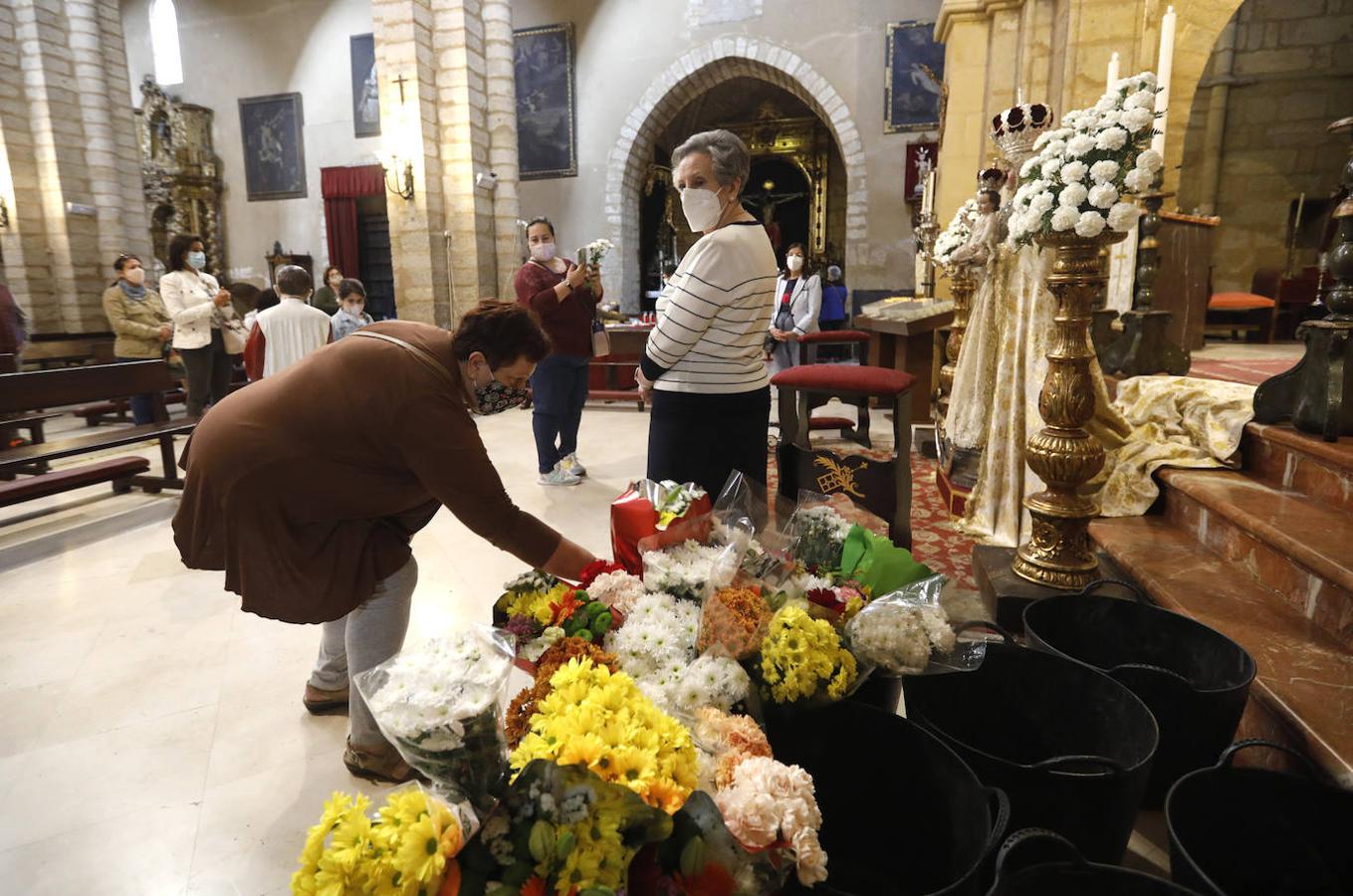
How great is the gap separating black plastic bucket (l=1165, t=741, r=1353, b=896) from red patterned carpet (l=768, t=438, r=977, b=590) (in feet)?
5.45

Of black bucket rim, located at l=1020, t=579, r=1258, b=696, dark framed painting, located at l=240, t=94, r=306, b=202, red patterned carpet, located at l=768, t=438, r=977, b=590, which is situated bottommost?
red patterned carpet, located at l=768, t=438, r=977, b=590

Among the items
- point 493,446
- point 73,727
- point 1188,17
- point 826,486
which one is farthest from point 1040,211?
point 493,446

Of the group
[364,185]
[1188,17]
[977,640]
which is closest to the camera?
[977,640]

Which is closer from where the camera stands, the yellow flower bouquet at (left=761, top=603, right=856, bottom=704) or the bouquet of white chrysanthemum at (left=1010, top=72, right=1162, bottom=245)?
A: the yellow flower bouquet at (left=761, top=603, right=856, bottom=704)

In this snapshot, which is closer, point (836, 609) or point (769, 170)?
point (836, 609)

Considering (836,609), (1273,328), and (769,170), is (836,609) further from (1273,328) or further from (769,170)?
(769,170)

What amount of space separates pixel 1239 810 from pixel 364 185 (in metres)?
15.0

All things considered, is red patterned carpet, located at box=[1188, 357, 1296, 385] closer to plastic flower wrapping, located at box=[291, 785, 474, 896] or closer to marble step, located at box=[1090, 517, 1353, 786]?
marble step, located at box=[1090, 517, 1353, 786]

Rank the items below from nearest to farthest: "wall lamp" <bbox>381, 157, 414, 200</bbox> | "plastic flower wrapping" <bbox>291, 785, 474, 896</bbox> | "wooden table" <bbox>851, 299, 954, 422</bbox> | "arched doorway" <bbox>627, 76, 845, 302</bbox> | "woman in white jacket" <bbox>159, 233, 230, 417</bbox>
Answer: "plastic flower wrapping" <bbox>291, 785, 474, 896</bbox>
"wooden table" <bbox>851, 299, 954, 422</bbox>
"woman in white jacket" <bbox>159, 233, 230, 417</bbox>
"wall lamp" <bbox>381, 157, 414, 200</bbox>
"arched doorway" <bbox>627, 76, 845, 302</bbox>

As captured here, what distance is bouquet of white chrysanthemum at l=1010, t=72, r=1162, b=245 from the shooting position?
84.8 inches

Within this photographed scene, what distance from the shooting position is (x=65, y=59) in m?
10.6

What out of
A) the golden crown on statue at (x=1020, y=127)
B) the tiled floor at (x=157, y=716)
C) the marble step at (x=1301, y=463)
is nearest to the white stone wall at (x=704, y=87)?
the golden crown on statue at (x=1020, y=127)

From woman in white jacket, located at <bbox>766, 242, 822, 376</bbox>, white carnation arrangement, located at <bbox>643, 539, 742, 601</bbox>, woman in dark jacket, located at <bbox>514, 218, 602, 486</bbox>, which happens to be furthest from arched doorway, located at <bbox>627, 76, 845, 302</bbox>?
white carnation arrangement, located at <bbox>643, 539, 742, 601</bbox>

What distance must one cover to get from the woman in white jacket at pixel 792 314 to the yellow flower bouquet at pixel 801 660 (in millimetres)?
6335
